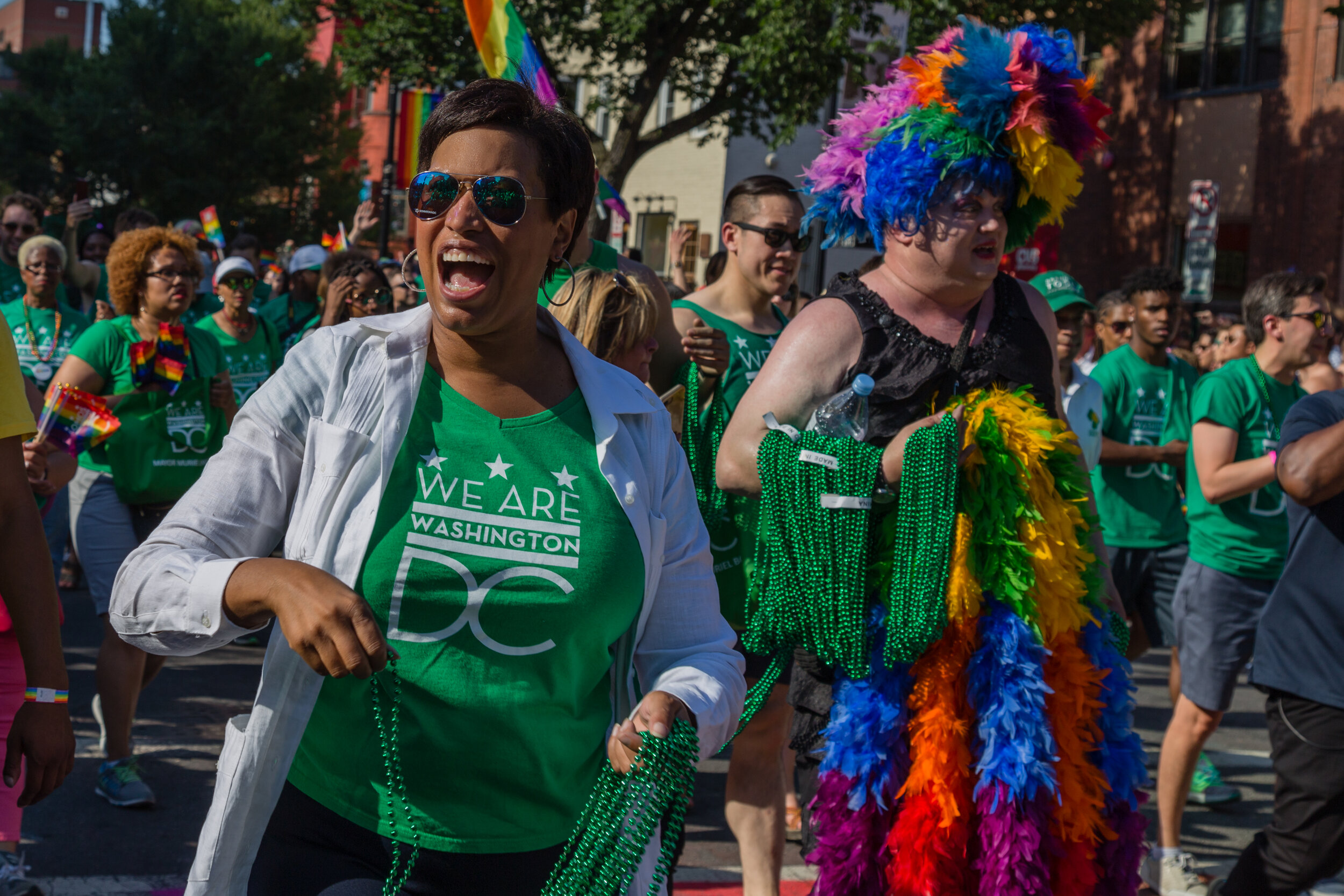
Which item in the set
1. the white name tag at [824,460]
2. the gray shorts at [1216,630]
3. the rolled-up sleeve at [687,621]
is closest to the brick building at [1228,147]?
the gray shorts at [1216,630]

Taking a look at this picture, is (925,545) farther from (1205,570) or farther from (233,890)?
(1205,570)

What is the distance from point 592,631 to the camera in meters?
2.05

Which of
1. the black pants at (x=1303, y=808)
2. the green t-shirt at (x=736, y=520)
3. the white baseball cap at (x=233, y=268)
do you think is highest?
the white baseball cap at (x=233, y=268)

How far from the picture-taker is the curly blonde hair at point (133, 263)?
5.43 m

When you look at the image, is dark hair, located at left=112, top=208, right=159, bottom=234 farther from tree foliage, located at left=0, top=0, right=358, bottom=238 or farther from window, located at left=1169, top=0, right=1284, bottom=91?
tree foliage, located at left=0, top=0, right=358, bottom=238

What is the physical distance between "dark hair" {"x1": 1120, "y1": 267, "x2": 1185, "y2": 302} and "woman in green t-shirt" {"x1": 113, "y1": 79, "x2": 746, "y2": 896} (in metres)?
4.82

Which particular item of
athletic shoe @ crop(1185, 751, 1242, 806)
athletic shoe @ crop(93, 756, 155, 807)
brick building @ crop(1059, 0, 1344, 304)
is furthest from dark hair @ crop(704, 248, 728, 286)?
brick building @ crop(1059, 0, 1344, 304)

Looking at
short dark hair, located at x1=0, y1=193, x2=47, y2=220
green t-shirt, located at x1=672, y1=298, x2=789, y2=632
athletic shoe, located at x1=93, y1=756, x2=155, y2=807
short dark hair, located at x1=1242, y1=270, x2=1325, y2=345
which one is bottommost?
athletic shoe, located at x1=93, y1=756, x2=155, y2=807

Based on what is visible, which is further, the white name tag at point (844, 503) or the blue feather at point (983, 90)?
the blue feather at point (983, 90)

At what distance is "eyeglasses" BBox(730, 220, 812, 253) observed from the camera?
4.63 m

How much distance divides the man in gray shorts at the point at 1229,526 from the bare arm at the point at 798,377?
2067 millimetres

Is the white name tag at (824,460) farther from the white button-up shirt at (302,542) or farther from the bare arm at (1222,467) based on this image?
the bare arm at (1222,467)

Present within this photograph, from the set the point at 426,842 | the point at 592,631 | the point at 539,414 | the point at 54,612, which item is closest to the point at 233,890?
the point at 426,842

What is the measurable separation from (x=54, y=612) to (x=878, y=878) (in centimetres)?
191
